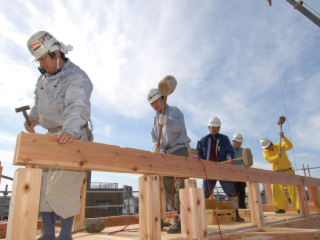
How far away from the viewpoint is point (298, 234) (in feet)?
9.60

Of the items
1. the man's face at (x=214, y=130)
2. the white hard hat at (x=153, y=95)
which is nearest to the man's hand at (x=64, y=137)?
the white hard hat at (x=153, y=95)

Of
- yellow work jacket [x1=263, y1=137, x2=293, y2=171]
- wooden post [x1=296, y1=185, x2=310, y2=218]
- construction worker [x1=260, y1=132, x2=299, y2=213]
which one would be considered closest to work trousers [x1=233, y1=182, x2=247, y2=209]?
construction worker [x1=260, y1=132, x2=299, y2=213]

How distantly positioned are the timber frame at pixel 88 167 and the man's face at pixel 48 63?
109 cm

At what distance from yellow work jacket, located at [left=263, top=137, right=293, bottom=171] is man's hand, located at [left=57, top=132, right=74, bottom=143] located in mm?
6526

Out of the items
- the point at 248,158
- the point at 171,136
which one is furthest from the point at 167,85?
the point at 248,158

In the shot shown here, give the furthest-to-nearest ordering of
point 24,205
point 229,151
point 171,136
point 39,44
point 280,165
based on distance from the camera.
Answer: point 280,165, point 229,151, point 171,136, point 39,44, point 24,205

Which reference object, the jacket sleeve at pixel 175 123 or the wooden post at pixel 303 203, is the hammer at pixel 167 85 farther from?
the wooden post at pixel 303 203

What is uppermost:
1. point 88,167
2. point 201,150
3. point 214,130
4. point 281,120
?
point 281,120

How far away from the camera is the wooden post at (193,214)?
7.58 feet

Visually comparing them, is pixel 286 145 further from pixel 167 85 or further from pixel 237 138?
pixel 167 85

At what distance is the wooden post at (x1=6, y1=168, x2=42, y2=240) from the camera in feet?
5.17

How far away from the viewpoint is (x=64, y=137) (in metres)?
1.86

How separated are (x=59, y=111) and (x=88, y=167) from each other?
883 millimetres

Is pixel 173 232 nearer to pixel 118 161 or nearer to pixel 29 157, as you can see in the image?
pixel 118 161
